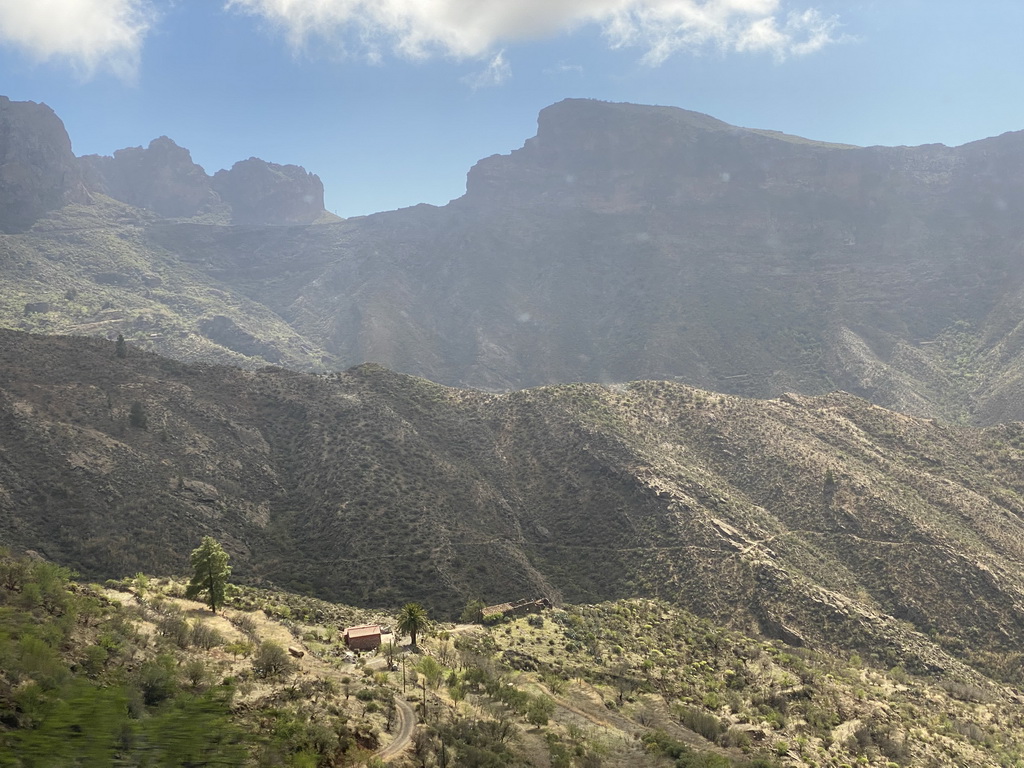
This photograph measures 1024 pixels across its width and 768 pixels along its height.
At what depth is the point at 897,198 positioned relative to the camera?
199 meters

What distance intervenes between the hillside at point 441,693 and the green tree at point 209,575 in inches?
34.9

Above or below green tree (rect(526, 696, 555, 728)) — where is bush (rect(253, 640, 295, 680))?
above

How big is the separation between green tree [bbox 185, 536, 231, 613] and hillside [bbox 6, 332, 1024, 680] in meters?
8.83

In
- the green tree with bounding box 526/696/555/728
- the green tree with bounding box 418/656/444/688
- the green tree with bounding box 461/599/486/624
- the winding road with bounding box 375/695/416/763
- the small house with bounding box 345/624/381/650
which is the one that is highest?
the winding road with bounding box 375/695/416/763

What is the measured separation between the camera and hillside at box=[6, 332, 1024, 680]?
5203 cm

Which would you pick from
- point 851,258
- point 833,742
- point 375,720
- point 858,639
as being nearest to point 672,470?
point 858,639

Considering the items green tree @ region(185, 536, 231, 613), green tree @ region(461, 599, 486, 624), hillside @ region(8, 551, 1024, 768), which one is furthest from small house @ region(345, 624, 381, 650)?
green tree @ region(461, 599, 486, 624)

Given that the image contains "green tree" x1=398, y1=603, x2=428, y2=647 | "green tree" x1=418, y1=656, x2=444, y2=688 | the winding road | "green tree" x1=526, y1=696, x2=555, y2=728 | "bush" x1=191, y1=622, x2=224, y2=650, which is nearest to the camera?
the winding road

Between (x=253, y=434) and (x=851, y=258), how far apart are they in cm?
17749

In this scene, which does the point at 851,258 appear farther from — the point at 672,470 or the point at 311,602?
the point at 311,602

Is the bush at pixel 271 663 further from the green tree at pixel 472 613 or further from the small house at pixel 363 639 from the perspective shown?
the green tree at pixel 472 613

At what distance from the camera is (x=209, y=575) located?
1594 inches

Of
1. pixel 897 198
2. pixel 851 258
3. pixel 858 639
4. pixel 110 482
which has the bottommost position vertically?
pixel 858 639

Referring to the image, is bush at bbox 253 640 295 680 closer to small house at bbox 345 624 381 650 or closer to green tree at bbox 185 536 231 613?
small house at bbox 345 624 381 650
